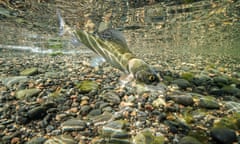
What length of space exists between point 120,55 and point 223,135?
8.56 feet

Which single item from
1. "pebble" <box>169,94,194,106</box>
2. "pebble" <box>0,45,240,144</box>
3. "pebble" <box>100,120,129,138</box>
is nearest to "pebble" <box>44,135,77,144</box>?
"pebble" <box>0,45,240,144</box>

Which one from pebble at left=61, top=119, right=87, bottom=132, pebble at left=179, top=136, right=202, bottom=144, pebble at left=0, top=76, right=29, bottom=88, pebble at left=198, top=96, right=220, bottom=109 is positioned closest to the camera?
pebble at left=179, top=136, right=202, bottom=144

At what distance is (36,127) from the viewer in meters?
2.97

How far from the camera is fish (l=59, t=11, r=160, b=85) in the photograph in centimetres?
379

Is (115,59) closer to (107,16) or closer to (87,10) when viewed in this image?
(87,10)

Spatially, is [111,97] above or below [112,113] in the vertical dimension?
above

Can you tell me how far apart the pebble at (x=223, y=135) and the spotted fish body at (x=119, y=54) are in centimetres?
154

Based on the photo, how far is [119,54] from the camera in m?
4.32

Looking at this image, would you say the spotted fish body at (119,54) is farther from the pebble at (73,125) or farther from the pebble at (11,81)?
the pebble at (11,81)

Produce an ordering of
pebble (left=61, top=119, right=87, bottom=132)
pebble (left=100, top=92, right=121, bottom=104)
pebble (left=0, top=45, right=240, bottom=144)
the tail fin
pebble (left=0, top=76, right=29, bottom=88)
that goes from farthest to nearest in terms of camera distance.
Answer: the tail fin, pebble (left=0, top=76, right=29, bottom=88), pebble (left=100, top=92, right=121, bottom=104), pebble (left=61, top=119, right=87, bottom=132), pebble (left=0, top=45, right=240, bottom=144)

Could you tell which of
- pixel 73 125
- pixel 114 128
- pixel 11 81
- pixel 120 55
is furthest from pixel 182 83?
pixel 11 81

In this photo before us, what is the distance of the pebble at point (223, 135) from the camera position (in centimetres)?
251

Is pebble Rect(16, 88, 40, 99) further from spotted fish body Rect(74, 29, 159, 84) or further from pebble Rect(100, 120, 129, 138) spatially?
pebble Rect(100, 120, 129, 138)

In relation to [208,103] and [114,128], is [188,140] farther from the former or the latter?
[208,103]
